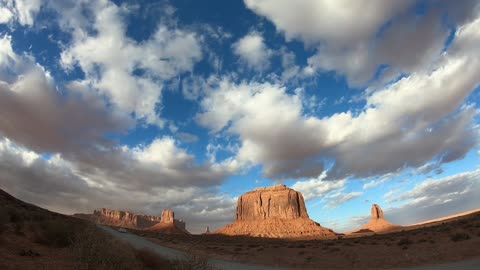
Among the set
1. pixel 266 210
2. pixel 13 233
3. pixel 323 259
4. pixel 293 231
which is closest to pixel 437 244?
pixel 323 259

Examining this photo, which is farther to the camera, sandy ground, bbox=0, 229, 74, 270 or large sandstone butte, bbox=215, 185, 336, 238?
large sandstone butte, bbox=215, 185, 336, 238

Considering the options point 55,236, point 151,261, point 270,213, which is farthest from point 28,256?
point 270,213

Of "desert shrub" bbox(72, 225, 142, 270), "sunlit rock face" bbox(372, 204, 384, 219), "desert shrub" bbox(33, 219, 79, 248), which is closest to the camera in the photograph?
"desert shrub" bbox(72, 225, 142, 270)

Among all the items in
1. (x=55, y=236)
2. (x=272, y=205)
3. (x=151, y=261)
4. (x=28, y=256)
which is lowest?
(x=151, y=261)

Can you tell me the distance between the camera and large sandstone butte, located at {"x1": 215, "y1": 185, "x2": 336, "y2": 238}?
14375cm

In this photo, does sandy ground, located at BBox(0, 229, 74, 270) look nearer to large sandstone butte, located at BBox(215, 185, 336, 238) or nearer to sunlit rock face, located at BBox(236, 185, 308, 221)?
large sandstone butte, located at BBox(215, 185, 336, 238)

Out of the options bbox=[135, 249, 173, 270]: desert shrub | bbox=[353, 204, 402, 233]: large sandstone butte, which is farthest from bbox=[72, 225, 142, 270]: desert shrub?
bbox=[353, 204, 402, 233]: large sandstone butte

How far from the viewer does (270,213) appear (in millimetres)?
169625

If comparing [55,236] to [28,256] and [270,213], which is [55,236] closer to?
[28,256]

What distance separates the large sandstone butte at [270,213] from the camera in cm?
14375

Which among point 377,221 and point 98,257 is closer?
point 98,257

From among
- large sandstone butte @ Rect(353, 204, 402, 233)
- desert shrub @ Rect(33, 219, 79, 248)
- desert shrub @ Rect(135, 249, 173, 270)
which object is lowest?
desert shrub @ Rect(135, 249, 173, 270)

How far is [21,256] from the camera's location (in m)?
13.0

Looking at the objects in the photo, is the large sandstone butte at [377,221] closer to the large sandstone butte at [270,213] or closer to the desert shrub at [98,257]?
the large sandstone butte at [270,213]
